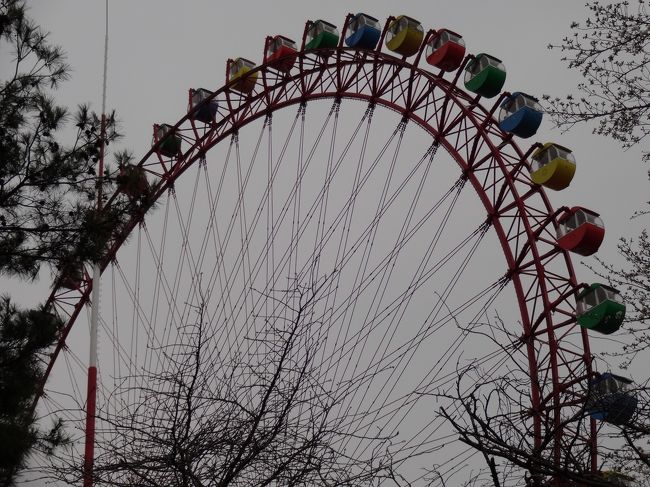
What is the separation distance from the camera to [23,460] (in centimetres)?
1166

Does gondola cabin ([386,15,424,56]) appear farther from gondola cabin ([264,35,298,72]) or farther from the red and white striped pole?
the red and white striped pole

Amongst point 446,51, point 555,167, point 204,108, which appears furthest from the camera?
point 204,108

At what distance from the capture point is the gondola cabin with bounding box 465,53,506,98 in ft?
68.7

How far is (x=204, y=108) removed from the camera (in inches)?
1014

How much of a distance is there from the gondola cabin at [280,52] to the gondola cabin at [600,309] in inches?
353

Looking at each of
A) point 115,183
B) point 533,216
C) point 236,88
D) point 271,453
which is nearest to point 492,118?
point 533,216

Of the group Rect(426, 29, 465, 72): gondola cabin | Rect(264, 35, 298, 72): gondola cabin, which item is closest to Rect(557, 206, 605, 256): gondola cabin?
Rect(426, 29, 465, 72): gondola cabin

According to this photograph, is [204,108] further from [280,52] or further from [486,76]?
[486,76]

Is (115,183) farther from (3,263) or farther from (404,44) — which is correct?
(404,44)

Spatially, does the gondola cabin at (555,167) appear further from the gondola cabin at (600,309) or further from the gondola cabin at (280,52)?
the gondola cabin at (280,52)

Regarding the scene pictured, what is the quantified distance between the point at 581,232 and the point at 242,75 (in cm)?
947

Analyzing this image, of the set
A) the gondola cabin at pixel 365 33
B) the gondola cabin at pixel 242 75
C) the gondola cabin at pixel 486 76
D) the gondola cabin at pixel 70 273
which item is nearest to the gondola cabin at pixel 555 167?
the gondola cabin at pixel 486 76

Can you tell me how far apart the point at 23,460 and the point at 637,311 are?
22.3 feet

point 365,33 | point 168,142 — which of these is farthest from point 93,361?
point 365,33
